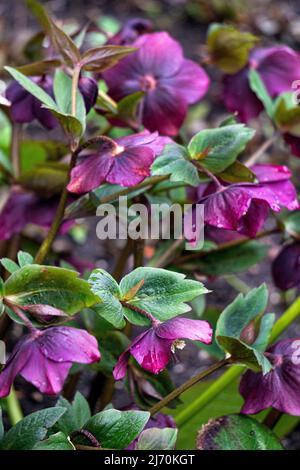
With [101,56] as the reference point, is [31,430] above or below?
below

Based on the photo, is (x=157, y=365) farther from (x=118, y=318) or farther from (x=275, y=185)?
(x=275, y=185)

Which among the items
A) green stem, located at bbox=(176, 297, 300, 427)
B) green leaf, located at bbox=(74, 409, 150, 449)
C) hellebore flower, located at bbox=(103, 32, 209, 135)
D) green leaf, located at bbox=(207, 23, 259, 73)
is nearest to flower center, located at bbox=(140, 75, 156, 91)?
hellebore flower, located at bbox=(103, 32, 209, 135)

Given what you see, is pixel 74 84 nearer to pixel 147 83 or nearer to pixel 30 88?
pixel 30 88

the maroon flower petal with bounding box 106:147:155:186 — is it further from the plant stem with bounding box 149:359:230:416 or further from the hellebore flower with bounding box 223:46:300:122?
the hellebore flower with bounding box 223:46:300:122

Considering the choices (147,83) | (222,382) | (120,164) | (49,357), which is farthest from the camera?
(147,83)

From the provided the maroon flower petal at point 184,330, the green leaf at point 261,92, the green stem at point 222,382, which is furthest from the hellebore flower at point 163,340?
the green leaf at point 261,92

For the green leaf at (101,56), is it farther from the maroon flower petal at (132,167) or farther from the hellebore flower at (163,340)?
the hellebore flower at (163,340)

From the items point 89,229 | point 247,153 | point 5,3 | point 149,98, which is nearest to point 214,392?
point 149,98

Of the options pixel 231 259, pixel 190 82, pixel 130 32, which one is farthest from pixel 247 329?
pixel 130 32
